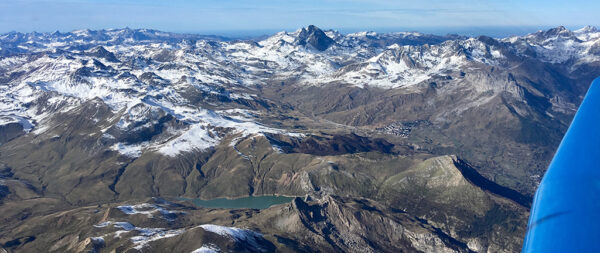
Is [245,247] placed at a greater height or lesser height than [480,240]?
Result: greater

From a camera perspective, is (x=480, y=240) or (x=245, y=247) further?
(x=480, y=240)

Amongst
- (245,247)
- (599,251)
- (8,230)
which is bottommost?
(8,230)

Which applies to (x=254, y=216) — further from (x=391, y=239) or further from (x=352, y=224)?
(x=391, y=239)

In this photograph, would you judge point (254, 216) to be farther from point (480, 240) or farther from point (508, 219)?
point (508, 219)

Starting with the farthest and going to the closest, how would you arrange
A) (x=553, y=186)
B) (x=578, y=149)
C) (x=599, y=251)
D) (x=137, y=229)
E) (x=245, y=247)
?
(x=137, y=229) → (x=245, y=247) → (x=578, y=149) → (x=553, y=186) → (x=599, y=251)

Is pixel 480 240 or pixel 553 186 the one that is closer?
pixel 553 186

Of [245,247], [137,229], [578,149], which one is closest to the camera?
[578,149]

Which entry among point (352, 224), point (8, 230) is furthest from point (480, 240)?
point (8, 230)

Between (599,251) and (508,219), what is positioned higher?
(599,251)

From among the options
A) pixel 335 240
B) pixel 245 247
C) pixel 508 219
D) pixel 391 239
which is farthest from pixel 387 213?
pixel 245 247
